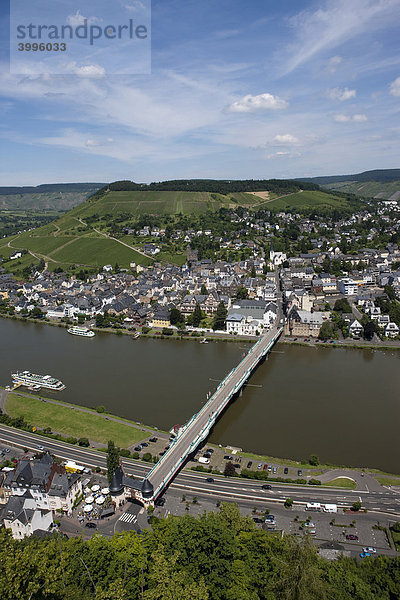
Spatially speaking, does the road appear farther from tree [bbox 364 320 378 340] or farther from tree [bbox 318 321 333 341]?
tree [bbox 364 320 378 340]

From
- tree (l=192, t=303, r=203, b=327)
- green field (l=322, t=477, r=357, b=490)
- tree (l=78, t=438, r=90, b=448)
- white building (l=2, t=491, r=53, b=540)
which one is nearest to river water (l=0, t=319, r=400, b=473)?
green field (l=322, t=477, r=357, b=490)

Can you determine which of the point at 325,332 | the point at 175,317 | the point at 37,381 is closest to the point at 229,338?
the point at 175,317

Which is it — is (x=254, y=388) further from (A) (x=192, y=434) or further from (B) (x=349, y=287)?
(B) (x=349, y=287)

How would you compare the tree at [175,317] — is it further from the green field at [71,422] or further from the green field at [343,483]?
the green field at [343,483]

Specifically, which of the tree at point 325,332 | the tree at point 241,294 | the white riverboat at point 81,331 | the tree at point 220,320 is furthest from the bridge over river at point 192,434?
the white riverboat at point 81,331

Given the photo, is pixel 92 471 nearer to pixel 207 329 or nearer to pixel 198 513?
pixel 198 513
